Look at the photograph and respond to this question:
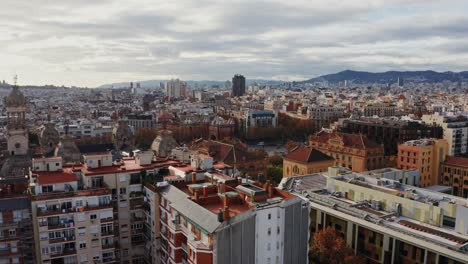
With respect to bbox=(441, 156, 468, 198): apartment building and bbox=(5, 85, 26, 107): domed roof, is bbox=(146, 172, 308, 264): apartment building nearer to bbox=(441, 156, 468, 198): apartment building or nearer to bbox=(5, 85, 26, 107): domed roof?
bbox=(5, 85, 26, 107): domed roof

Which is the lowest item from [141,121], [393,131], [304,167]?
[141,121]

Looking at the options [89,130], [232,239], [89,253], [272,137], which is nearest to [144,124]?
[89,130]

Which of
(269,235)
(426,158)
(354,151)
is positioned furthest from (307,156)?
(269,235)

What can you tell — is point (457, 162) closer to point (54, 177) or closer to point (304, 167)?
point (304, 167)

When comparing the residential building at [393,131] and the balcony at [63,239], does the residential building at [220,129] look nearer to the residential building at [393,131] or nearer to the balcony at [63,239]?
the residential building at [393,131]

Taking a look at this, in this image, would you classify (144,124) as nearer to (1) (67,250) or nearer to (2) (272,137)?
(2) (272,137)

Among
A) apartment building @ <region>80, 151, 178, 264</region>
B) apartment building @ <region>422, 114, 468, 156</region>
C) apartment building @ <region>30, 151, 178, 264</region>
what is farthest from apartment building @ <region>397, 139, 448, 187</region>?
apartment building @ <region>80, 151, 178, 264</region>

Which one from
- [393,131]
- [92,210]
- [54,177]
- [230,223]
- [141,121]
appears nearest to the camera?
[230,223]

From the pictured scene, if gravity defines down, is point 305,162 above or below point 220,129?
above
